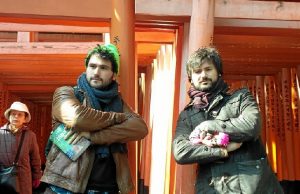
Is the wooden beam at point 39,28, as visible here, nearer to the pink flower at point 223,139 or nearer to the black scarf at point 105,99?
the black scarf at point 105,99

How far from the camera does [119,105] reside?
363cm

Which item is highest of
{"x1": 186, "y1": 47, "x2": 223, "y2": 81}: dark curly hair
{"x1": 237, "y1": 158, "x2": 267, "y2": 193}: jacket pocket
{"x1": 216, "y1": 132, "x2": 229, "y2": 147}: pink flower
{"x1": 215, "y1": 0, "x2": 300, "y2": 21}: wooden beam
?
{"x1": 215, "y1": 0, "x2": 300, "y2": 21}: wooden beam

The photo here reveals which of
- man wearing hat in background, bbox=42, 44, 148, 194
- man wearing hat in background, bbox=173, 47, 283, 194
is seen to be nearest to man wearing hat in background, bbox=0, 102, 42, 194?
man wearing hat in background, bbox=42, 44, 148, 194

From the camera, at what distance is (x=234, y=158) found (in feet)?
10.5

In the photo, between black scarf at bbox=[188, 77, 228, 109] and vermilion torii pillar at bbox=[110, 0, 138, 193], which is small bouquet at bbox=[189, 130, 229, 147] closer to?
black scarf at bbox=[188, 77, 228, 109]

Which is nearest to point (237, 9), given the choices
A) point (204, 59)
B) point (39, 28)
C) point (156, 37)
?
point (156, 37)

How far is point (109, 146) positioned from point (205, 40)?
1.98 meters

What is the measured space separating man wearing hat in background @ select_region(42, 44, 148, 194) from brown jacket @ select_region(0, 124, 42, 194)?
9.30 feet

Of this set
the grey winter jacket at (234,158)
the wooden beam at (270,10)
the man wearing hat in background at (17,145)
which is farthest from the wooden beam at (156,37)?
the grey winter jacket at (234,158)

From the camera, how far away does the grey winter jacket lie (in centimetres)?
310

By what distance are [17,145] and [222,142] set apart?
3811 mm

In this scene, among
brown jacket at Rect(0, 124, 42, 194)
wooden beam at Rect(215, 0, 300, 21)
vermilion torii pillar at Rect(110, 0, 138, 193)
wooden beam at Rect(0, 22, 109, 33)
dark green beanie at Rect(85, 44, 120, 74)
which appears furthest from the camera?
wooden beam at Rect(0, 22, 109, 33)

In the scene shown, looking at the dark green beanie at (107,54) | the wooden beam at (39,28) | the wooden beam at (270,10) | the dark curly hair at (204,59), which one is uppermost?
the wooden beam at (39,28)

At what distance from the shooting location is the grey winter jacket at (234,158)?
3104 mm
